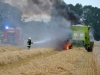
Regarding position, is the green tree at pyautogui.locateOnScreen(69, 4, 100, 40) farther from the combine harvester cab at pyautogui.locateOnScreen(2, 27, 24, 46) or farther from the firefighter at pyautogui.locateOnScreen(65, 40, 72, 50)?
the firefighter at pyautogui.locateOnScreen(65, 40, 72, 50)

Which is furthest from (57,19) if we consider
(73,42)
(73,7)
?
(73,7)

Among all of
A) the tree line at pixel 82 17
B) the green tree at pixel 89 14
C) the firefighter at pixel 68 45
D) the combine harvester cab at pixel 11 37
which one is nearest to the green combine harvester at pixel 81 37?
the firefighter at pixel 68 45

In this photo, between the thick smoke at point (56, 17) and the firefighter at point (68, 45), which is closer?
the thick smoke at point (56, 17)

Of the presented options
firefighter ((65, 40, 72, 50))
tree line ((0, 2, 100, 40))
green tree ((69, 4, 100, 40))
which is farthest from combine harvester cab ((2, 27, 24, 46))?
green tree ((69, 4, 100, 40))

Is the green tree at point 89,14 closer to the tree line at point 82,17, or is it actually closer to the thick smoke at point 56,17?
the tree line at point 82,17

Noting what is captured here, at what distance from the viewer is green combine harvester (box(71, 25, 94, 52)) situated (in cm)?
3697

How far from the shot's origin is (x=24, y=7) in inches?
1241

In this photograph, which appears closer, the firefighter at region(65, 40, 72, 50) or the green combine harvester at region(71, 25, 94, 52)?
the green combine harvester at region(71, 25, 94, 52)

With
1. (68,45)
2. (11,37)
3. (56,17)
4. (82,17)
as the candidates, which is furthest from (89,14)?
(68,45)

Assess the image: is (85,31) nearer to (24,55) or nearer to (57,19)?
(57,19)

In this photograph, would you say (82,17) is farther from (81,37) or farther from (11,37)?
(81,37)

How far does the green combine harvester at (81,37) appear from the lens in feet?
121

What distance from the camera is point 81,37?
121 ft

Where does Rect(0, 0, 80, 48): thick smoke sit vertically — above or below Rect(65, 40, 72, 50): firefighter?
above
